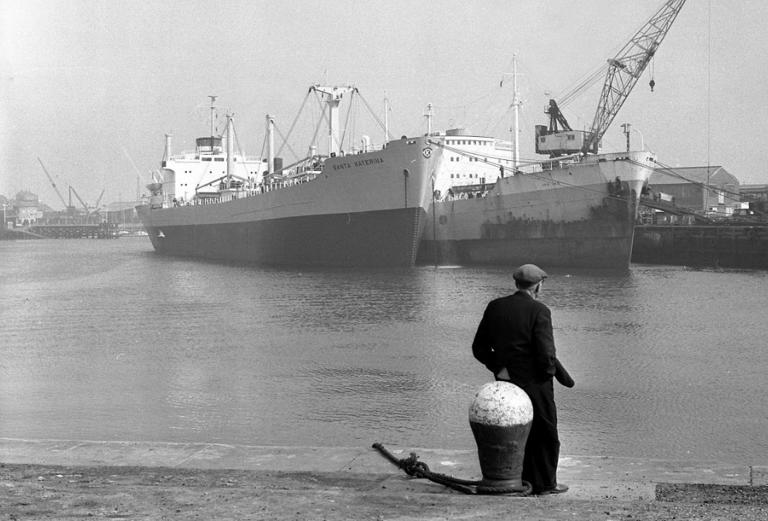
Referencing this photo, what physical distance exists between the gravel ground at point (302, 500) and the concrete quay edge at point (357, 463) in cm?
24

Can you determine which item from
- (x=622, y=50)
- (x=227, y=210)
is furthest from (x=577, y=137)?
(x=227, y=210)

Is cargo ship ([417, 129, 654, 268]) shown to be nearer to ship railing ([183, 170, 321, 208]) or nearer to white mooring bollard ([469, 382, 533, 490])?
ship railing ([183, 170, 321, 208])

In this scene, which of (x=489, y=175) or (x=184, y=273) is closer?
(x=184, y=273)

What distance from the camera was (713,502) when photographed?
5.32 metres

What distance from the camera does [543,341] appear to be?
5656 mm

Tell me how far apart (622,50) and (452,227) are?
17.4m

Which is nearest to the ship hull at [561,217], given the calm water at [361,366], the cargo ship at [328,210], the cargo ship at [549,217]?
the cargo ship at [549,217]

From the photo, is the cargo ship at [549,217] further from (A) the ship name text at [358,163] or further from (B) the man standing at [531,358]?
(B) the man standing at [531,358]

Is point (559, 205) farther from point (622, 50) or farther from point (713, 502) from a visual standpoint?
point (713, 502)

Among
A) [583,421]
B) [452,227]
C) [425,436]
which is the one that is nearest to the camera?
[425,436]

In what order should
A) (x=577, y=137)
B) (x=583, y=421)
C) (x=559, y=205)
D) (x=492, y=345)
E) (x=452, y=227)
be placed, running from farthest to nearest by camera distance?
(x=577, y=137) < (x=452, y=227) < (x=559, y=205) < (x=583, y=421) < (x=492, y=345)

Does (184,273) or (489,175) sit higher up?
(489,175)

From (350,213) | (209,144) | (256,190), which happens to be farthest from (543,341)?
(209,144)

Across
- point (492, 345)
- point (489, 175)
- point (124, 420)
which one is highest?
point (489, 175)
